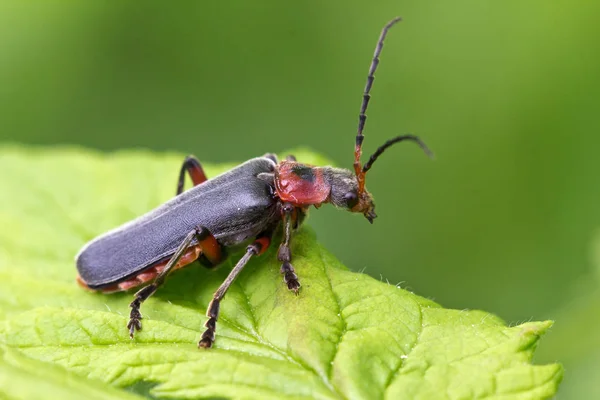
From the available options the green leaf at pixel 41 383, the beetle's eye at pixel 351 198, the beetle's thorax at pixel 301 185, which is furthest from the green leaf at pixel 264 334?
the beetle's eye at pixel 351 198

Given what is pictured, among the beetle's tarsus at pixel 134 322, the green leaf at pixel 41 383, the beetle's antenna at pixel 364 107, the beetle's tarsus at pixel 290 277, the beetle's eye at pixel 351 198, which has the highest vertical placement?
the beetle's antenna at pixel 364 107

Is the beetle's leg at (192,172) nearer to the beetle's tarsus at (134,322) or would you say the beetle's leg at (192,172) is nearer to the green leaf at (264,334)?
the green leaf at (264,334)

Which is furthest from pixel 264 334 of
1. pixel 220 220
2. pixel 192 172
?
pixel 192 172

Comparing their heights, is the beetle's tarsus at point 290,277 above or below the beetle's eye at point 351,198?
below

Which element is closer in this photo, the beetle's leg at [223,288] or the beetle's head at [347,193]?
the beetle's leg at [223,288]

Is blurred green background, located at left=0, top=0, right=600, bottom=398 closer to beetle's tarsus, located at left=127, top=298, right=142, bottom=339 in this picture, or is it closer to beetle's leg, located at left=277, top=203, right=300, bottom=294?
beetle's leg, located at left=277, top=203, right=300, bottom=294

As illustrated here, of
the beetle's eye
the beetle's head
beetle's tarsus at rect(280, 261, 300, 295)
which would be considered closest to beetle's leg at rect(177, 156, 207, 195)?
the beetle's head

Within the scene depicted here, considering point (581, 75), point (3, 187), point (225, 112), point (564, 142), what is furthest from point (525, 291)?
point (3, 187)
